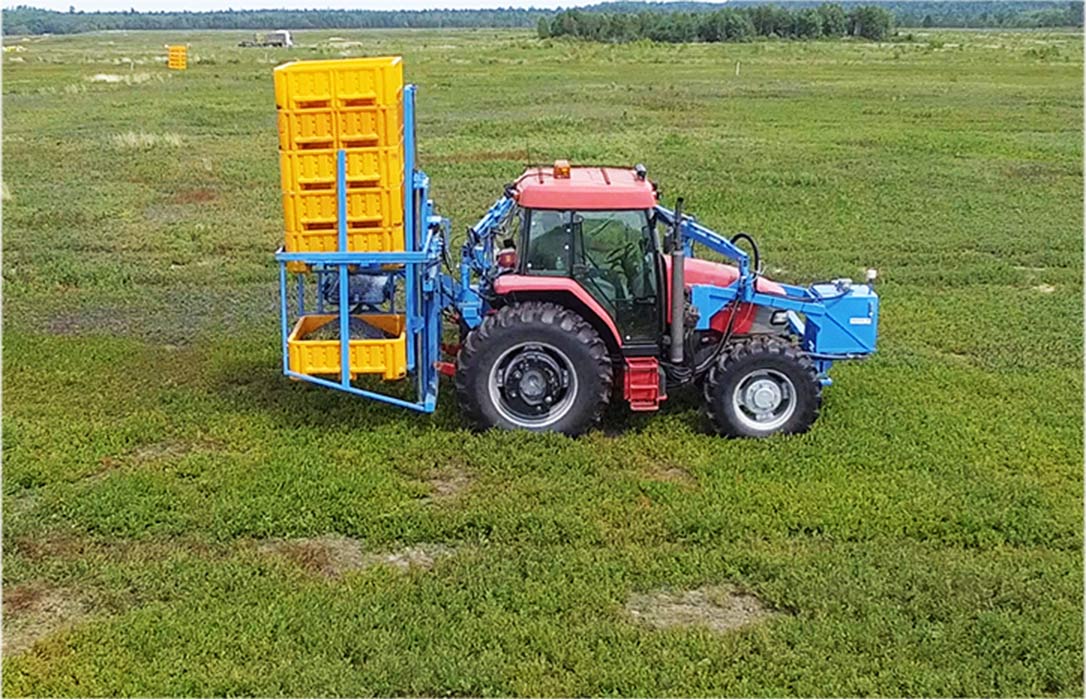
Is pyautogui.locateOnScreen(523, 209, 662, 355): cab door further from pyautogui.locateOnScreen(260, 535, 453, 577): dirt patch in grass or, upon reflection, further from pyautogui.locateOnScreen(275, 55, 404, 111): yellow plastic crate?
pyautogui.locateOnScreen(260, 535, 453, 577): dirt patch in grass

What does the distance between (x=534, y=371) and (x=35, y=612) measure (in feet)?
12.9

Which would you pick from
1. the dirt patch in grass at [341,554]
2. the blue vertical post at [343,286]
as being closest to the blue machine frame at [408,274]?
the blue vertical post at [343,286]

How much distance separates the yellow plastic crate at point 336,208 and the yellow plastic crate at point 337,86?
2.16 ft

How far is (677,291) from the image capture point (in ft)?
28.0

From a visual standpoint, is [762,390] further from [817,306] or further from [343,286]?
[343,286]

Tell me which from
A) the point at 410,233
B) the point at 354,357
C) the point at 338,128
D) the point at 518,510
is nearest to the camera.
→ the point at 518,510

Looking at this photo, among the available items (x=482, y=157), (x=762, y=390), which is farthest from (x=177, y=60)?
(x=762, y=390)

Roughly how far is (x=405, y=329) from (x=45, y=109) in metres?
31.3

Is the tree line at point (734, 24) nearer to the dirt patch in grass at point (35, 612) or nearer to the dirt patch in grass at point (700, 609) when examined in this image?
the dirt patch in grass at point (700, 609)

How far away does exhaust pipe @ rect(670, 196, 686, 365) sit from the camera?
8492 mm

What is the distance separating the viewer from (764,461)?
329 inches

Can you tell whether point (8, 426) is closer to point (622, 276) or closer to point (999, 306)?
point (622, 276)

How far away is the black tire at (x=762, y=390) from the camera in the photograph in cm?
869

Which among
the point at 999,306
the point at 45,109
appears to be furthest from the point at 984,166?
the point at 45,109
